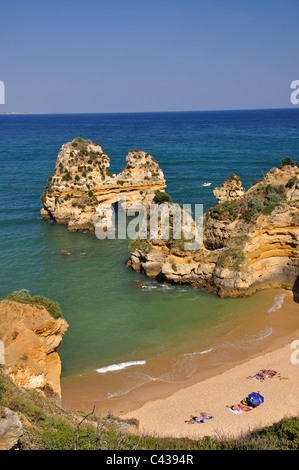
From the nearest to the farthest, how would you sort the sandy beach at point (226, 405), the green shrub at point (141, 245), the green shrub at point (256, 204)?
the sandy beach at point (226, 405) → the green shrub at point (256, 204) → the green shrub at point (141, 245)

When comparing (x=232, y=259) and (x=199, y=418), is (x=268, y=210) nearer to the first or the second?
(x=232, y=259)

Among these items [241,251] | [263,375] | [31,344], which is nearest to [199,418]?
[263,375]

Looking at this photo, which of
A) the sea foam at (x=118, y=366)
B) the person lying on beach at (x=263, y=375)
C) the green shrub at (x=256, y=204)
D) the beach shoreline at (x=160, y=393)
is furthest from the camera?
the green shrub at (x=256, y=204)

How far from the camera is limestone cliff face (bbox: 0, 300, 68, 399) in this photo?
14461mm

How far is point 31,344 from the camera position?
50.1 ft

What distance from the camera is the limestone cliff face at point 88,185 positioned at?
1793 inches

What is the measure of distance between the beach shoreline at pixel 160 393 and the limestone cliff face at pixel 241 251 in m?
6.27

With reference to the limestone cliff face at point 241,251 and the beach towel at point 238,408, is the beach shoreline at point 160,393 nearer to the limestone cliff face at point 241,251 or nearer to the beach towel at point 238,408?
the beach towel at point 238,408

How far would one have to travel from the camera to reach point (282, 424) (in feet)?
48.1

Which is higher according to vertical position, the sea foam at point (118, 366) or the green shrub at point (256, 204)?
the green shrub at point (256, 204)

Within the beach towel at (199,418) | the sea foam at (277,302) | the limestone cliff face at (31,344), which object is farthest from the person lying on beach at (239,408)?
the sea foam at (277,302)

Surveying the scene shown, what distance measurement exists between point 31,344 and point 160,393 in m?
8.21

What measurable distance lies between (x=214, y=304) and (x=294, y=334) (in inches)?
225
